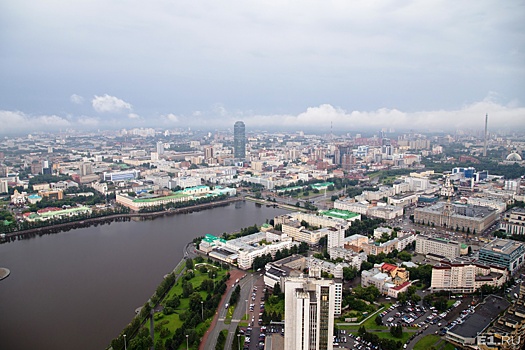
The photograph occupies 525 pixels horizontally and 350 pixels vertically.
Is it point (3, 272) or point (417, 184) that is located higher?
point (417, 184)

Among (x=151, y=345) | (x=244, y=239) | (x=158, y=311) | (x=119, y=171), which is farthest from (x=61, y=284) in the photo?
(x=119, y=171)

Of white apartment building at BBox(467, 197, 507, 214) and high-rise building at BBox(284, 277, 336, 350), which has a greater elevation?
high-rise building at BBox(284, 277, 336, 350)

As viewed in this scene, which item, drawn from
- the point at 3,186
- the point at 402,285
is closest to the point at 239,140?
the point at 3,186

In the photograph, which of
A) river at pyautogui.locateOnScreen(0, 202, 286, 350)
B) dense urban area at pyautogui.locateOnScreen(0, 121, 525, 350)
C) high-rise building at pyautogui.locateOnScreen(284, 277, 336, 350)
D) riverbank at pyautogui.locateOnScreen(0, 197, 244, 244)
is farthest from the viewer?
riverbank at pyautogui.locateOnScreen(0, 197, 244, 244)

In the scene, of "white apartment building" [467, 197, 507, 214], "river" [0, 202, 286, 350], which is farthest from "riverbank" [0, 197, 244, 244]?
"white apartment building" [467, 197, 507, 214]

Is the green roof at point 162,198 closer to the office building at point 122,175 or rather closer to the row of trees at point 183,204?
the row of trees at point 183,204

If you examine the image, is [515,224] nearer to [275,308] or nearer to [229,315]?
[275,308]

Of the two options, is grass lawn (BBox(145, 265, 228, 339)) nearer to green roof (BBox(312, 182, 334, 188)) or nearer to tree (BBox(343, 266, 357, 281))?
tree (BBox(343, 266, 357, 281))

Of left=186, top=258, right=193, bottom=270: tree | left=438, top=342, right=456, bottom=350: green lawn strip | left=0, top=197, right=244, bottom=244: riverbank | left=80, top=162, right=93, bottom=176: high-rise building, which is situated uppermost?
left=80, top=162, right=93, bottom=176: high-rise building

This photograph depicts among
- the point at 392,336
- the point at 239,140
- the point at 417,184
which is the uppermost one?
the point at 239,140
